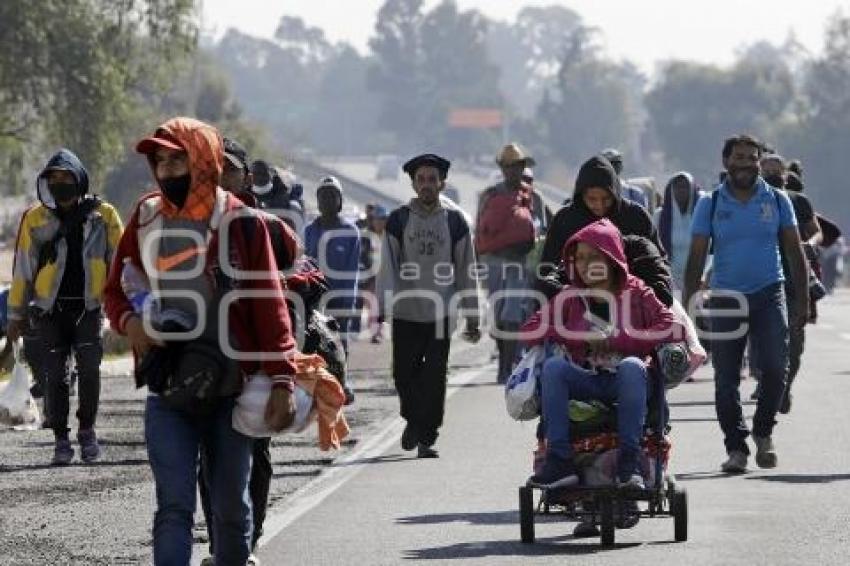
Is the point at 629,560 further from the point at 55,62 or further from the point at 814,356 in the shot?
the point at 55,62

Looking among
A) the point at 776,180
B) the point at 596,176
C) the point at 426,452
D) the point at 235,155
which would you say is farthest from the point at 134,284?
the point at 776,180

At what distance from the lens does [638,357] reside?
1231 centimetres

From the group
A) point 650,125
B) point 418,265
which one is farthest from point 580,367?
point 650,125

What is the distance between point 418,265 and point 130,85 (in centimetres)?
3099

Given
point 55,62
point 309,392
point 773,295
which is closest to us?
point 309,392

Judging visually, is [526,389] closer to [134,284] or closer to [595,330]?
[595,330]

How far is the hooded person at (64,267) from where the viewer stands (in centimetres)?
1592

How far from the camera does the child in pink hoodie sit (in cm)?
1216

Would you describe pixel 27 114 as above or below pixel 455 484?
above

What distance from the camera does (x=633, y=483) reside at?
1183cm

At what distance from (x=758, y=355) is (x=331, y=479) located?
249 cm

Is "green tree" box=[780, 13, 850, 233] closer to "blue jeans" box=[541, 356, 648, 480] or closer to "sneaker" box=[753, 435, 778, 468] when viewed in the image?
"sneaker" box=[753, 435, 778, 468]

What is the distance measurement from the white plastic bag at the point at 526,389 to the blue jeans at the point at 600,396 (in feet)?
→ 0.20

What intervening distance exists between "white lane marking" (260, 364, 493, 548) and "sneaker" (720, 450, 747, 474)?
2023 mm
